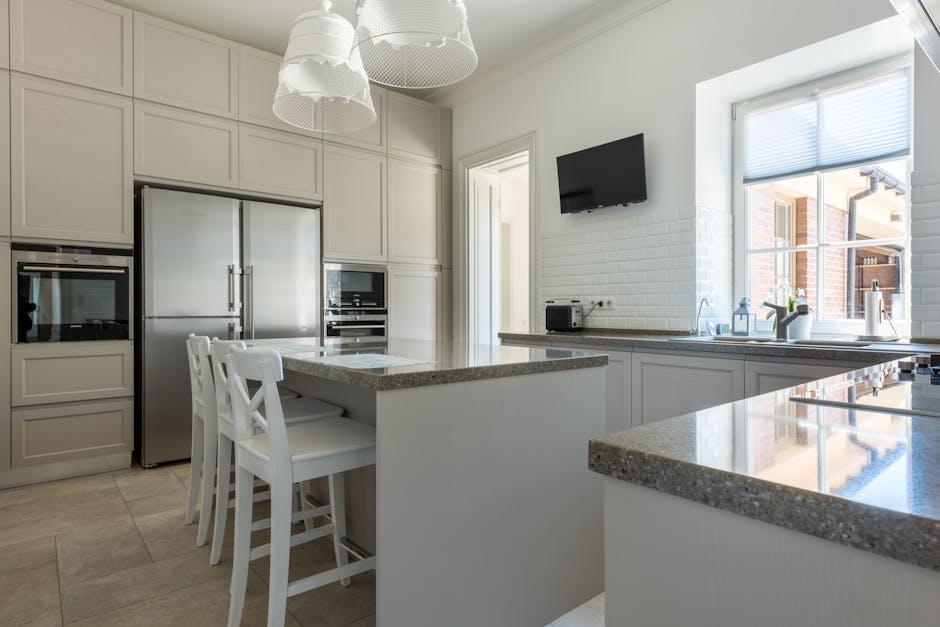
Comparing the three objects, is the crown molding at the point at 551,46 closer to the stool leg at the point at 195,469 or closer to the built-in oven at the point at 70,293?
the built-in oven at the point at 70,293

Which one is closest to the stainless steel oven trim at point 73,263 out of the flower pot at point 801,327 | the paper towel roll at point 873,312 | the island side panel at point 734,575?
the island side panel at point 734,575

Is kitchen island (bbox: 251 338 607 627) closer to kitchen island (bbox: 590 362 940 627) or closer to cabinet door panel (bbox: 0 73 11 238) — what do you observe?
kitchen island (bbox: 590 362 940 627)

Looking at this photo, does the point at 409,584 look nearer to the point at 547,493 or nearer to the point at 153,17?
the point at 547,493

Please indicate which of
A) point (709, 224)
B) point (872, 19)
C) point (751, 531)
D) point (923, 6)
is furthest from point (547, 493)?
point (872, 19)

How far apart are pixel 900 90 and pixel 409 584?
3267 millimetres

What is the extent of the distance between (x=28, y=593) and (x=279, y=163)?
3014 mm

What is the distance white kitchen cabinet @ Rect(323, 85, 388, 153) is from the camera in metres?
4.39

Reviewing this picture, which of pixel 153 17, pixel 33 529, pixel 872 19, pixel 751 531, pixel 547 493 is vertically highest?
pixel 153 17

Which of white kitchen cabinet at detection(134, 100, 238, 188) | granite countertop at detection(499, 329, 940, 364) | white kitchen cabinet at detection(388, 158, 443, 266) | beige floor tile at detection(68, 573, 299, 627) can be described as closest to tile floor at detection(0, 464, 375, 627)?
beige floor tile at detection(68, 573, 299, 627)

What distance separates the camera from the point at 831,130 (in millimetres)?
3004

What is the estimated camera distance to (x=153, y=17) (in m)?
3.49

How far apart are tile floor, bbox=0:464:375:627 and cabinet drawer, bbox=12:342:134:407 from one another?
611 millimetres

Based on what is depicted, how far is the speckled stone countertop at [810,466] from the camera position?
16.4 inches

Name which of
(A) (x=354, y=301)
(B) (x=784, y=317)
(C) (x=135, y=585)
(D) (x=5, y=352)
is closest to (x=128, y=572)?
(C) (x=135, y=585)
